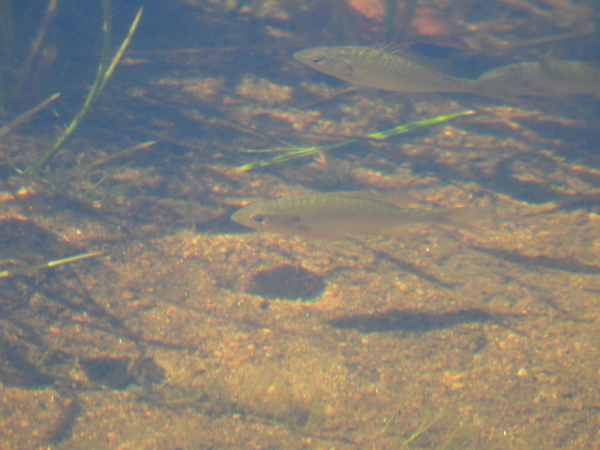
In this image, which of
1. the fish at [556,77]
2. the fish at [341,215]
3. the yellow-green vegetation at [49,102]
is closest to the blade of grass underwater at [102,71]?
the yellow-green vegetation at [49,102]

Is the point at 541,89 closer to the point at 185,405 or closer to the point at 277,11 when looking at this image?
the point at 277,11

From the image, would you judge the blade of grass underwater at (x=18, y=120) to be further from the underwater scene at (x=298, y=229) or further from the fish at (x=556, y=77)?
the fish at (x=556, y=77)

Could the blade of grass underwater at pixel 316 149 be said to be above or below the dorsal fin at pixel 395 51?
below

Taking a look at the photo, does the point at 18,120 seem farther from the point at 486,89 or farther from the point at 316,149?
the point at 486,89

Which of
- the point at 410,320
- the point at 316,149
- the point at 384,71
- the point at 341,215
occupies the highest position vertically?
the point at 384,71

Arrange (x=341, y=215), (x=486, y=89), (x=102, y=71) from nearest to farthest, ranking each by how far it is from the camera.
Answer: (x=341, y=215) < (x=102, y=71) < (x=486, y=89)

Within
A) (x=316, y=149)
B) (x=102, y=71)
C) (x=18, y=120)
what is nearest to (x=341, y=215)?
(x=316, y=149)
